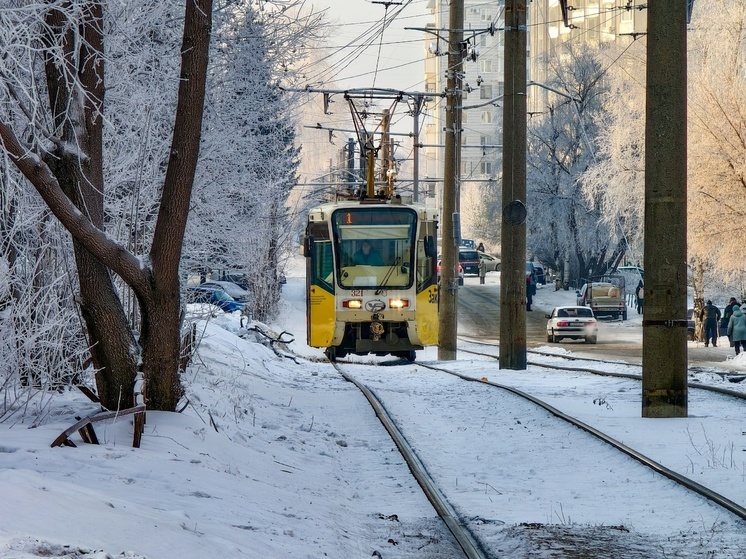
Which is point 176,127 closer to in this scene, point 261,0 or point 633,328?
point 261,0

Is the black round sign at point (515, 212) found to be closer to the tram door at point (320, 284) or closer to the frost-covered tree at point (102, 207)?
the tram door at point (320, 284)

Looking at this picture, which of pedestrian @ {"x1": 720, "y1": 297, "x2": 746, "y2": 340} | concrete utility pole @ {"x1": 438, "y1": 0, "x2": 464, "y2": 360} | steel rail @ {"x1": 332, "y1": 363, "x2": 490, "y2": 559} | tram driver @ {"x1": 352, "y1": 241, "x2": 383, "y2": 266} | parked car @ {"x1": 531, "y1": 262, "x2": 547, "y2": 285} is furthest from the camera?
parked car @ {"x1": 531, "y1": 262, "x2": 547, "y2": 285}

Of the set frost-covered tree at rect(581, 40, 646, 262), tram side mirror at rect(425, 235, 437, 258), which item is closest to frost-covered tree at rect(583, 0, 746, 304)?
frost-covered tree at rect(581, 40, 646, 262)

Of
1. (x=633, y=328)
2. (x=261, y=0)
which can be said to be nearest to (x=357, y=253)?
(x=261, y=0)

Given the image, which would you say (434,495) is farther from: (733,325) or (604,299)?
(604,299)

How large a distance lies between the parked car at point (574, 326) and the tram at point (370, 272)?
64.8 ft

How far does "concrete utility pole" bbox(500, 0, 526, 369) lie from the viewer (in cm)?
2027

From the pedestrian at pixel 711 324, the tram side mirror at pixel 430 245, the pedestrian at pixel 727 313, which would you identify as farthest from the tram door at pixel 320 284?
the pedestrian at pixel 711 324

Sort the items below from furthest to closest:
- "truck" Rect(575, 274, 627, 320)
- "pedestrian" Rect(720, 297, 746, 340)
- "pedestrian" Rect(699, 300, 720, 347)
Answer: "truck" Rect(575, 274, 627, 320) → "pedestrian" Rect(699, 300, 720, 347) → "pedestrian" Rect(720, 297, 746, 340)

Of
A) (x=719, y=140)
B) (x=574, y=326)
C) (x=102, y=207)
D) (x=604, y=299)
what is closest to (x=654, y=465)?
(x=102, y=207)

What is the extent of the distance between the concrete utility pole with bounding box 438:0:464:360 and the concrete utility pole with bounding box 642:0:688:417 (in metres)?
13.2

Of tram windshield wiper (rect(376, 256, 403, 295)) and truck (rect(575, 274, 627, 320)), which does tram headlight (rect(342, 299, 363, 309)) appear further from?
truck (rect(575, 274, 627, 320))

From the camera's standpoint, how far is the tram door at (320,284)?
896 inches

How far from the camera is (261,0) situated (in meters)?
13.0
